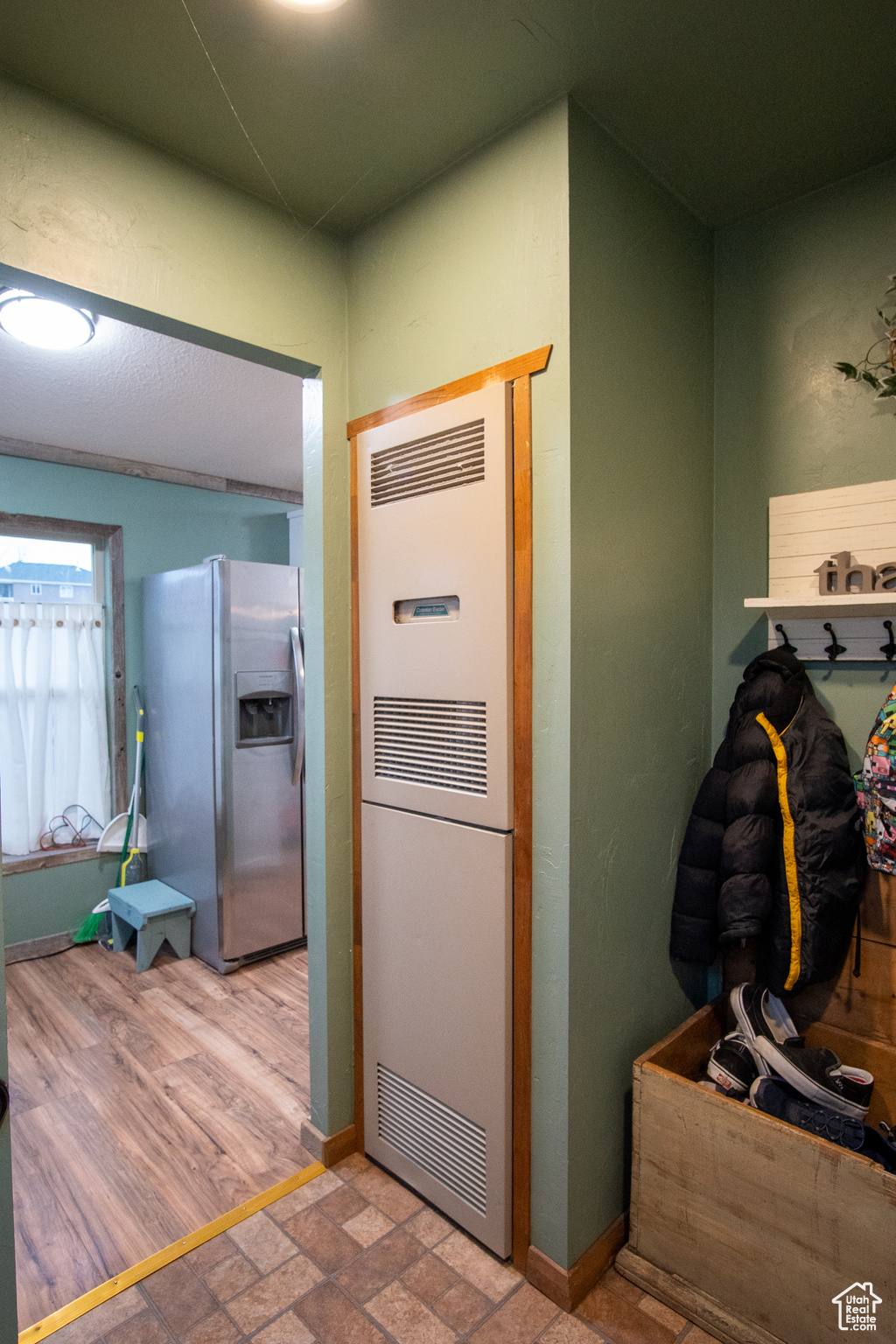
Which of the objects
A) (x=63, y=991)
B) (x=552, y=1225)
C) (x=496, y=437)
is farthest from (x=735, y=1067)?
(x=63, y=991)

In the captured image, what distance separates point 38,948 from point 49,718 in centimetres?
118

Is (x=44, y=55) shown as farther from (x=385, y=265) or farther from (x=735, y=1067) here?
(x=735, y=1067)

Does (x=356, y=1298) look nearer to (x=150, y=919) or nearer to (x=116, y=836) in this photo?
(x=150, y=919)

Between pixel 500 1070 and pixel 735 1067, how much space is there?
21.6 inches

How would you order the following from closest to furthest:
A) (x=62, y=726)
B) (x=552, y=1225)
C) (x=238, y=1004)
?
A: 1. (x=552, y=1225)
2. (x=238, y=1004)
3. (x=62, y=726)

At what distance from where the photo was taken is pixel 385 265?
6.49ft

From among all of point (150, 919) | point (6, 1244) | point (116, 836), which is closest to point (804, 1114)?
point (6, 1244)

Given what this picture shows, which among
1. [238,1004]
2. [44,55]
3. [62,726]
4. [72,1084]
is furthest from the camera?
[62,726]

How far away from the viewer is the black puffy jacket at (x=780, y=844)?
1688mm

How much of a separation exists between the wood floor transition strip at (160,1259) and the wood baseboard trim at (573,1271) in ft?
2.26

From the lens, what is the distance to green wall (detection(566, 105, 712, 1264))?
1.61m

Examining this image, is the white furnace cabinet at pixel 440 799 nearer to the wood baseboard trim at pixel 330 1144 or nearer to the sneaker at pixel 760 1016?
Answer: the wood baseboard trim at pixel 330 1144

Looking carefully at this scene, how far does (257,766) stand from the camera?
3.54 metres

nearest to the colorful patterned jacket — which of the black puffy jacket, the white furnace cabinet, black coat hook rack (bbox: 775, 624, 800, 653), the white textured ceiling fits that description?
the black puffy jacket
